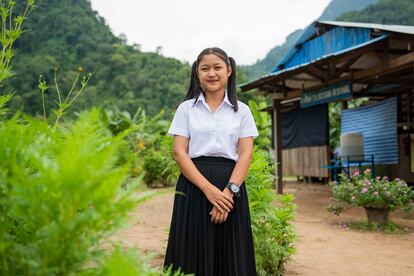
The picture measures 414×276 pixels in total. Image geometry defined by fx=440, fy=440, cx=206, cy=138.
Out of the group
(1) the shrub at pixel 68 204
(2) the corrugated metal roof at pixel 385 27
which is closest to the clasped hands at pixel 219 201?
(1) the shrub at pixel 68 204

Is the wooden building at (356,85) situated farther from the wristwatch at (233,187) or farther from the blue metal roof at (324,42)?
the wristwatch at (233,187)

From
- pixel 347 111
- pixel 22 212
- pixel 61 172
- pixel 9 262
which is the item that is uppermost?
pixel 347 111

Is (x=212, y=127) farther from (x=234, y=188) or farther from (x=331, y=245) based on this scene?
(x=331, y=245)

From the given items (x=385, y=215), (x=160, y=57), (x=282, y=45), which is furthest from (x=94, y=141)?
(x=282, y=45)

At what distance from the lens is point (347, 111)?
38.3ft

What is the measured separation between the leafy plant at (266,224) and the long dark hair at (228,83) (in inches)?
46.6

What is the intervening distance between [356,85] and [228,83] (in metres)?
8.30

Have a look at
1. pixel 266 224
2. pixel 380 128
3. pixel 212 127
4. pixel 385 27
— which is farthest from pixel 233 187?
pixel 380 128

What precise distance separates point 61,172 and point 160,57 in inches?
1656

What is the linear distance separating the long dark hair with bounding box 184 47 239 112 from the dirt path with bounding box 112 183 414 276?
2.81ft

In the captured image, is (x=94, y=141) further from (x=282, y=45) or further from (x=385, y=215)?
(x=282, y=45)

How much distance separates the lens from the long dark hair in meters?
2.53

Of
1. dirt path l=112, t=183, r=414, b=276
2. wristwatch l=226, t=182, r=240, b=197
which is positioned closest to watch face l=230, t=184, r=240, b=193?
wristwatch l=226, t=182, r=240, b=197

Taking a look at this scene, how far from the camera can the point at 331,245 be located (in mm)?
5527
